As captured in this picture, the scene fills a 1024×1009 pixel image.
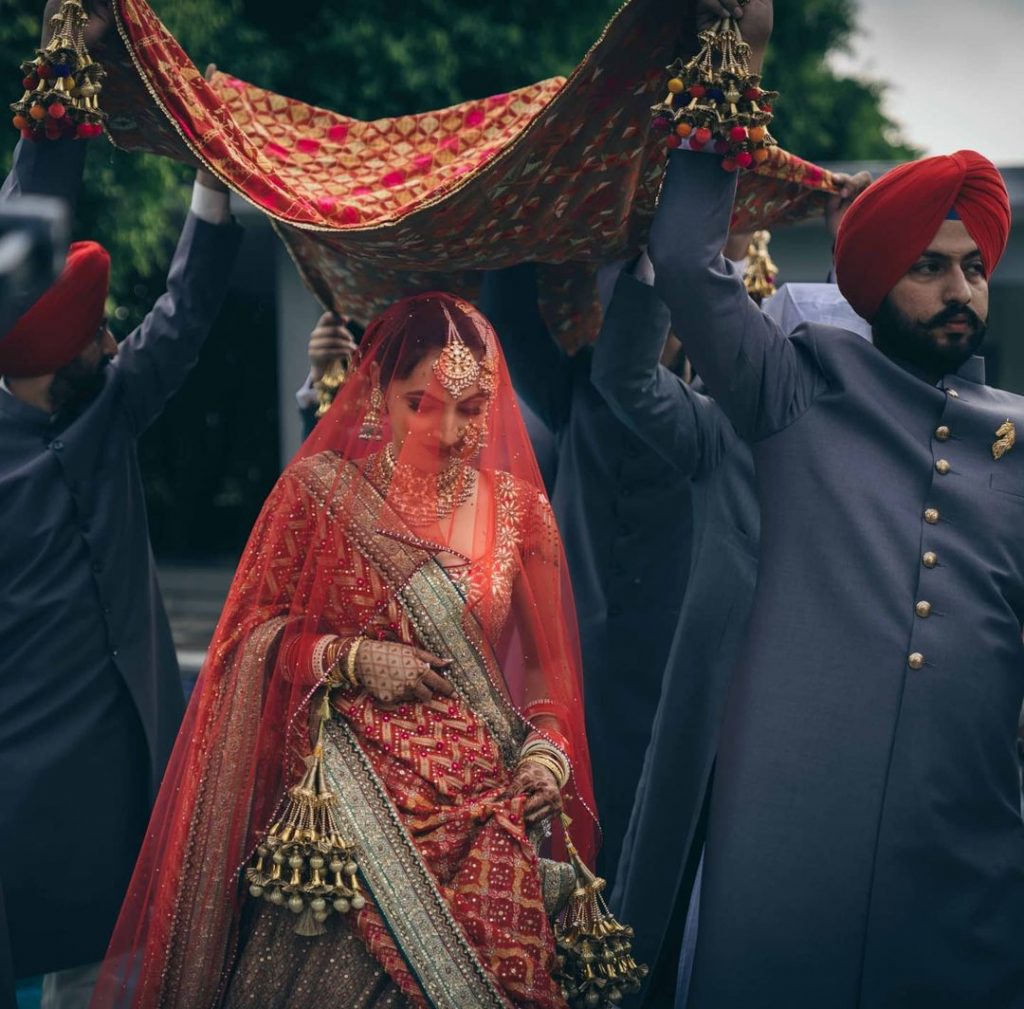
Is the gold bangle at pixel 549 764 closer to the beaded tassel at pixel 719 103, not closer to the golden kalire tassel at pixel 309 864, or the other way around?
the golden kalire tassel at pixel 309 864

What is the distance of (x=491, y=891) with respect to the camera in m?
2.90

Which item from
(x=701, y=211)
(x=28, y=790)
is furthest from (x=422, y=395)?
(x=28, y=790)

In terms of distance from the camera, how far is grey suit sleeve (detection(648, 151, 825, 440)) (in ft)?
9.29

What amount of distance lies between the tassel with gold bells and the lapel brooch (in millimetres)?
1985

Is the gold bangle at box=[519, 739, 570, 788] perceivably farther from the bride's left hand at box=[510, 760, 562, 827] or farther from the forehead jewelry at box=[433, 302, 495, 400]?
the forehead jewelry at box=[433, 302, 495, 400]

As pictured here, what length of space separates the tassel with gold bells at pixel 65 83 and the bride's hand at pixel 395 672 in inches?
49.4

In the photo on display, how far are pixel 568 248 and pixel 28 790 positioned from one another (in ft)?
6.58

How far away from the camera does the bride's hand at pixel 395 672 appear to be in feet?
9.72

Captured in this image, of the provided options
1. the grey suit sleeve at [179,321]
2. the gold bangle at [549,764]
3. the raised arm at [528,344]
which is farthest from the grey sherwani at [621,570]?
the gold bangle at [549,764]

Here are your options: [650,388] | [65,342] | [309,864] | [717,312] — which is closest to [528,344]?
[650,388]

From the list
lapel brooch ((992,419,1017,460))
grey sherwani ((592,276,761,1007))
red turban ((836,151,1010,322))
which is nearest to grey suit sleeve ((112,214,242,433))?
grey sherwani ((592,276,761,1007))

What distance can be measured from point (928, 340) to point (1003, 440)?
0.25 m

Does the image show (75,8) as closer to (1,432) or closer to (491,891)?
(1,432)

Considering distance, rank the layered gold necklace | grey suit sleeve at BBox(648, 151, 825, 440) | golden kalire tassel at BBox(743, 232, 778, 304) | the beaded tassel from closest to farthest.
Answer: the beaded tassel
grey suit sleeve at BBox(648, 151, 825, 440)
the layered gold necklace
golden kalire tassel at BBox(743, 232, 778, 304)
